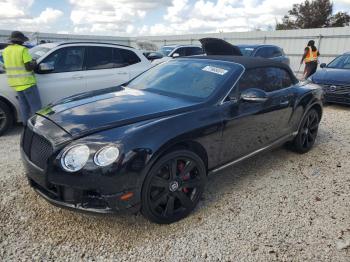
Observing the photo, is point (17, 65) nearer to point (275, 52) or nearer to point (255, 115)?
point (255, 115)

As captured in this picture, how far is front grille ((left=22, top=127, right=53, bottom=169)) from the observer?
2.60m

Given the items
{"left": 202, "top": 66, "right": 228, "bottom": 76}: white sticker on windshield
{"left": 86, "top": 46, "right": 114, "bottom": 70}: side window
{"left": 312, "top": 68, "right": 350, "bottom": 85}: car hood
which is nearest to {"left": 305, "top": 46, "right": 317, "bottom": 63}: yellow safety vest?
{"left": 312, "top": 68, "right": 350, "bottom": 85}: car hood

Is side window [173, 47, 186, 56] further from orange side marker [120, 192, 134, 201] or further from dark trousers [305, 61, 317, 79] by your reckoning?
orange side marker [120, 192, 134, 201]

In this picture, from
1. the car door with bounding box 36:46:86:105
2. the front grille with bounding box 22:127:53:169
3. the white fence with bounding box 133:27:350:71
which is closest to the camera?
the front grille with bounding box 22:127:53:169

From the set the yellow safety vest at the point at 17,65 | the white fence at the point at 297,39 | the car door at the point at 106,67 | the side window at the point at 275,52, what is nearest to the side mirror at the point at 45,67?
the yellow safety vest at the point at 17,65

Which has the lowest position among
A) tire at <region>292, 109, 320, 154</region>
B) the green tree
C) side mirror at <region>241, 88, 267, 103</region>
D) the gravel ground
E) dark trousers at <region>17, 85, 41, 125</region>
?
the gravel ground

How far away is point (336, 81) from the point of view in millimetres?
7969

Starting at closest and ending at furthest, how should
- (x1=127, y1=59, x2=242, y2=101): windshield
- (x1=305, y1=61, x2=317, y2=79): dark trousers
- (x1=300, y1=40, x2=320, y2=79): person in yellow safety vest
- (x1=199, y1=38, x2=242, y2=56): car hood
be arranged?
(x1=127, y1=59, x2=242, y2=101): windshield < (x1=199, y1=38, x2=242, y2=56): car hood < (x1=300, y1=40, x2=320, y2=79): person in yellow safety vest < (x1=305, y1=61, x2=317, y2=79): dark trousers

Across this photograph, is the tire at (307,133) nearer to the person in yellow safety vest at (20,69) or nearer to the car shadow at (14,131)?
the person in yellow safety vest at (20,69)

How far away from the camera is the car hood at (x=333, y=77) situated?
7.86 meters

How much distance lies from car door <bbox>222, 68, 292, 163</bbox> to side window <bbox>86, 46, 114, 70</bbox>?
3.58 meters

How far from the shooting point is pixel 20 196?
11.0 ft

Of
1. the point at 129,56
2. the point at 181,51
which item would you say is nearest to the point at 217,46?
the point at 129,56

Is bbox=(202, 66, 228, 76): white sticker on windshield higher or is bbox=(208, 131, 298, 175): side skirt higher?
bbox=(202, 66, 228, 76): white sticker on windshield
